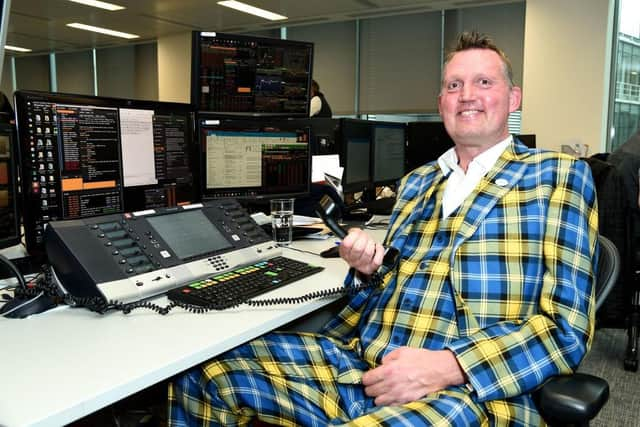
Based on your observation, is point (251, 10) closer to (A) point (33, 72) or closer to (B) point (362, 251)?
(A) point (33, 72)

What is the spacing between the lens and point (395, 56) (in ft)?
24.2

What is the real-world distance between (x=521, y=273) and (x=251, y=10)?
21.8 feet

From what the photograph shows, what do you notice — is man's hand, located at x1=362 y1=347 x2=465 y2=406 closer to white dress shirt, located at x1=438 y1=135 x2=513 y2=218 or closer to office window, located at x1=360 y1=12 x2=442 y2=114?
white dress shirt, located at x1=438 y1=135 x2=513 y2=218

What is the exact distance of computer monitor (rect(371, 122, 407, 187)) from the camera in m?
2.68

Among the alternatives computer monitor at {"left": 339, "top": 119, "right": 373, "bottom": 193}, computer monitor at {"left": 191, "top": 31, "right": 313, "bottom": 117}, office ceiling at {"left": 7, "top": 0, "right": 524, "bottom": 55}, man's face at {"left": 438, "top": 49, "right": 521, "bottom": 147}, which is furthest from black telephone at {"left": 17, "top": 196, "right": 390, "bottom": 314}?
office ceiling at {"left": 7, "top": 0, "right": 524, "bottom": 55}

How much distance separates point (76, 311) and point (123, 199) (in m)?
0.50

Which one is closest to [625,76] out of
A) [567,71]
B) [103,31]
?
[567,71]

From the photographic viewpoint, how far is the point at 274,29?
8242 millimetres

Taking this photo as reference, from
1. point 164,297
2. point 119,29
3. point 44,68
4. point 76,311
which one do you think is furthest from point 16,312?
point 44,68

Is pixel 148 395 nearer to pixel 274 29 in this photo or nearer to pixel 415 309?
pixel 415 309

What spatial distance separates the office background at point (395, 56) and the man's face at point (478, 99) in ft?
6.78

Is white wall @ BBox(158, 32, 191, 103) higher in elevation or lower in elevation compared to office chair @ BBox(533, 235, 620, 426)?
higher

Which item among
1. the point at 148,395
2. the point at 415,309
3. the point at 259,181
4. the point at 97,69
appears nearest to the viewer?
the point at 415,309

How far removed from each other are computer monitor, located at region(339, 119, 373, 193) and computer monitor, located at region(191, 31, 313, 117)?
0.79 ft
